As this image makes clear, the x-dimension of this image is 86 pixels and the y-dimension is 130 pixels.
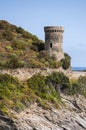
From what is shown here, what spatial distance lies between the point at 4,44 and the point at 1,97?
22.2 m

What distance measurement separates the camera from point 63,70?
97.5 meters

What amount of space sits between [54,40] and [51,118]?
21.5m

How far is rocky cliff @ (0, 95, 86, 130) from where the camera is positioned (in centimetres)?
7312

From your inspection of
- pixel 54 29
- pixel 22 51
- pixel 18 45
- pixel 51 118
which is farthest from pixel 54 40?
pixel 51 118

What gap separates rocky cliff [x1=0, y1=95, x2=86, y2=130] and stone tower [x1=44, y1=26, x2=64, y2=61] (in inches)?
434

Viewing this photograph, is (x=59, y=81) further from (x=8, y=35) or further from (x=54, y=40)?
(x=8, y=35)

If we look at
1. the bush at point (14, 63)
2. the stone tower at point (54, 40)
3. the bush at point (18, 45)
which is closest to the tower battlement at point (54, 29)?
the stone tower at point (54, 40)

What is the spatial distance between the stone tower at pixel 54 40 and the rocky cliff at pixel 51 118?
11.0 metres

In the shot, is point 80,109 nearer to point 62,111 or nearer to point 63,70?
point 62,111

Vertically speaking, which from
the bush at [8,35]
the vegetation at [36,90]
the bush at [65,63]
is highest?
the bush at [8,35]

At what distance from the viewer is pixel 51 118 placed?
259 ft

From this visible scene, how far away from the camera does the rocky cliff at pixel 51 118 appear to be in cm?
7312

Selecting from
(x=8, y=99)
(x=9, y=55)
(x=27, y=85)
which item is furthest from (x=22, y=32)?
(x=8, y=99)

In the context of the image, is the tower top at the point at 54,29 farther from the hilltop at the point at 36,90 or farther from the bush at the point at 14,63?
the bush at the point at 14,63
